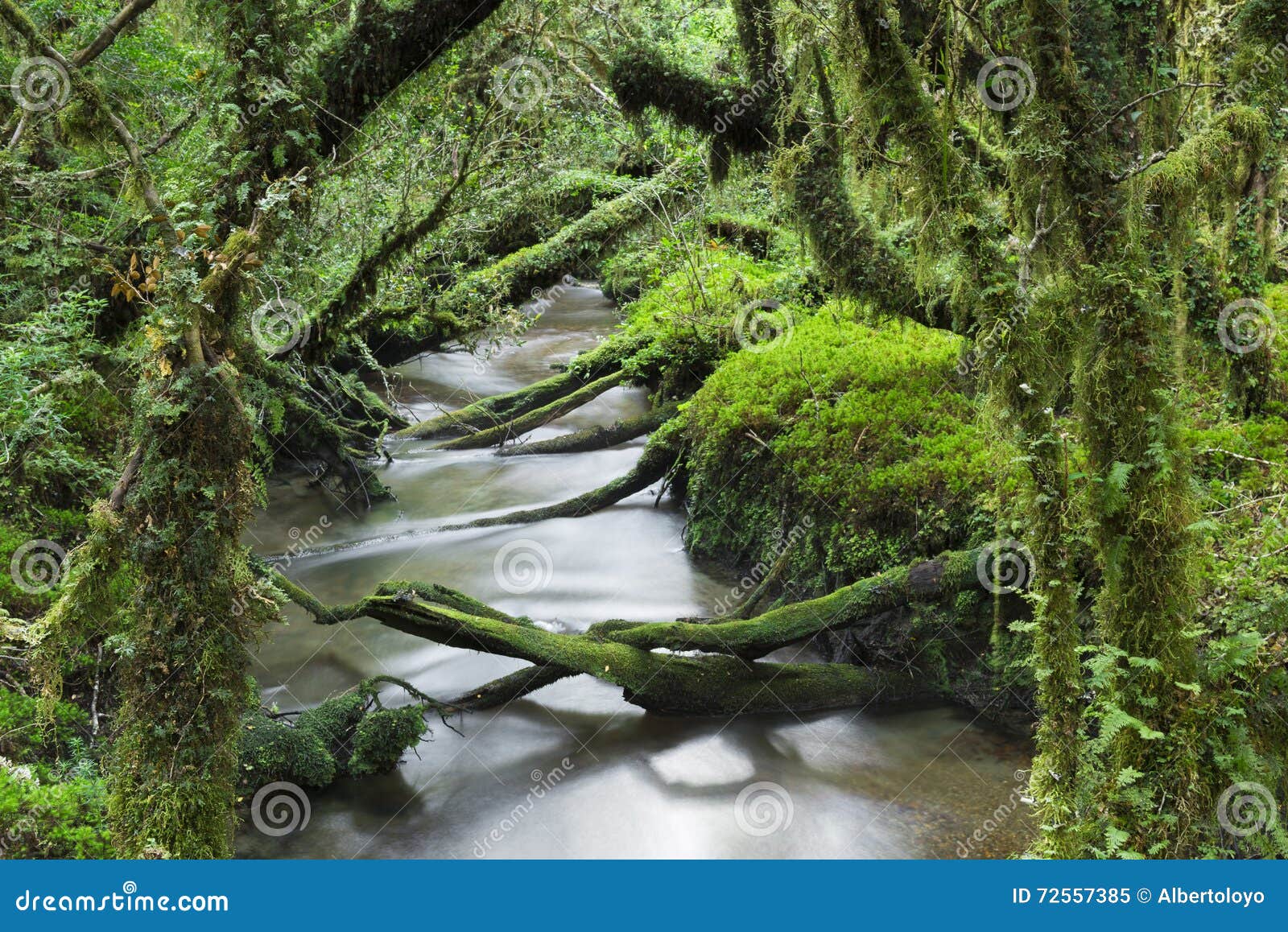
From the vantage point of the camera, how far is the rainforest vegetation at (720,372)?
3447 millimetres

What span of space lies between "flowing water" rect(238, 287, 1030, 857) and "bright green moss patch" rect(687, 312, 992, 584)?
32.0 inches

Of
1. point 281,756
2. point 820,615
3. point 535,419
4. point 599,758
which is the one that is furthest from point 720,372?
point 281,756

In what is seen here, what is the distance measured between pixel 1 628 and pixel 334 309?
378cm

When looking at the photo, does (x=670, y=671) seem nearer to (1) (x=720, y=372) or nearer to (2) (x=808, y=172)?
(2) (x=808, y=172)

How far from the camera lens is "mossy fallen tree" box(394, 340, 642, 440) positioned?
34.7ft

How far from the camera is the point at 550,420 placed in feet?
35.8

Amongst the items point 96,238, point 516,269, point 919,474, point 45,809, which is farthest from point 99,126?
point 919,474

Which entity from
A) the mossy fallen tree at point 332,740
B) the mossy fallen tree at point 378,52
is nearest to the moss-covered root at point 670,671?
the mossy fallen tree at point 332,740

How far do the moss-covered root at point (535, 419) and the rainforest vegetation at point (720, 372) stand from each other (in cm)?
39

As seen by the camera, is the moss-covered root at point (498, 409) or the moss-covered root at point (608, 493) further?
the moss-covered root at point (498, 409)

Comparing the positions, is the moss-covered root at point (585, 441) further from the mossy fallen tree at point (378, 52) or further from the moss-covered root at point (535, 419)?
the mossy fallen tree at point (378, 52)

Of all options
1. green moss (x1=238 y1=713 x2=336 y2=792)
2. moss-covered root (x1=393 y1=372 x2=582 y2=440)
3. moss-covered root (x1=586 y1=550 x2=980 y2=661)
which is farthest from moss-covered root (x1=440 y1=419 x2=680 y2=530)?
green moss (x1=238 y1=713 x2=336 y2=792)

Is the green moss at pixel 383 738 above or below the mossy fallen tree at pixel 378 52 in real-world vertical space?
below

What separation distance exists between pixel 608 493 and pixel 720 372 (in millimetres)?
1677
